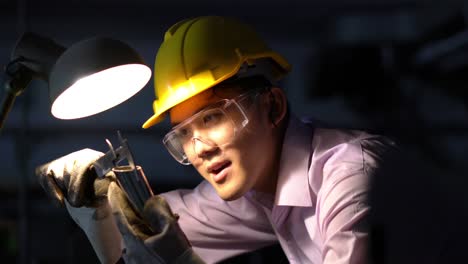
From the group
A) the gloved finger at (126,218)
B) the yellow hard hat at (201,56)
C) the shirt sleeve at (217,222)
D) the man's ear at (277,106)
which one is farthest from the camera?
the shirt sleeve at (217,222)

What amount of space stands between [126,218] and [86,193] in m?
0.26

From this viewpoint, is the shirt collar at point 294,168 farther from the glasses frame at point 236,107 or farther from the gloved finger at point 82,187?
the gloved finger at point 82,187

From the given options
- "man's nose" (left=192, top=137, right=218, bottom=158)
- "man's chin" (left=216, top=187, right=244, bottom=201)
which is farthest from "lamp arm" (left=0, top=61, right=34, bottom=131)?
"man's chin" (left=216, top=187, right=244, bottom=201)

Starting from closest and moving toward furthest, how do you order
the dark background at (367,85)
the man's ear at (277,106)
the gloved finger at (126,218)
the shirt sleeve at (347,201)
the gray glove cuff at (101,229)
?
1. the dark background at (367,85)
2. the shirt sleeve at (347,201)
3. the gloved finger at (126,218)
4. the man's ear at (277,106)
5. the gray glove cuff at (101,229)

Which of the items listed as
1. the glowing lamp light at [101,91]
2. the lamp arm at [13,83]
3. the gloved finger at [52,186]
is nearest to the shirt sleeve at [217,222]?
the gloved finger at [52,186]

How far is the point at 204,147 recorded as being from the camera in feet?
4.96

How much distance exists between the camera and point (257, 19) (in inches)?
66.9

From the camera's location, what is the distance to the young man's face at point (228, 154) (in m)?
1.52

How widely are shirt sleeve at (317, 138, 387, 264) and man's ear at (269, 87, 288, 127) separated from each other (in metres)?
0.19

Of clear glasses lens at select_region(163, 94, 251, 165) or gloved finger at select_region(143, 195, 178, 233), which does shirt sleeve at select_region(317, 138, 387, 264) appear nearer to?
clear glasses lens at select_region(163, 94, 251, 165)

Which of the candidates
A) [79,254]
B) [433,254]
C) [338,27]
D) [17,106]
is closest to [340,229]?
[433,254]

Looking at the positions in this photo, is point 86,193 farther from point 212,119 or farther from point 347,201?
point 347,201

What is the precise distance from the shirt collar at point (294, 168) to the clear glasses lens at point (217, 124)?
178 mm

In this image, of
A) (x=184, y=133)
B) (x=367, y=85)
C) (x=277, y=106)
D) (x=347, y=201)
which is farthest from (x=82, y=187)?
(x=367, y=85)
